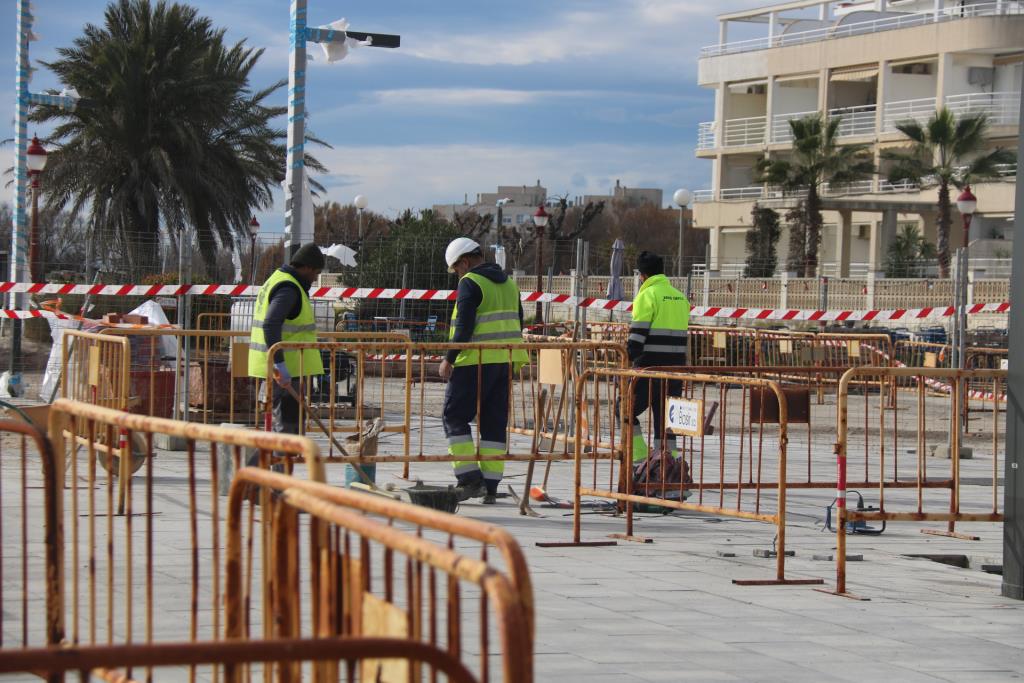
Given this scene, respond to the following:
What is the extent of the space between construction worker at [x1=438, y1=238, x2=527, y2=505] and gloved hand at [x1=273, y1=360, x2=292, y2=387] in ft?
3.70

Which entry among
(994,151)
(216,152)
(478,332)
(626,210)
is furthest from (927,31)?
(478,332)

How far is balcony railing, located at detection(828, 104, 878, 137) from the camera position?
65.6m

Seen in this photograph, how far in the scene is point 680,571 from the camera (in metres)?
8.03

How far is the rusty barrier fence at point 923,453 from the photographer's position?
7.96 metres

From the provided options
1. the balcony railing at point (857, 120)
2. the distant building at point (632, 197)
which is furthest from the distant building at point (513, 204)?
the balcony railing at point (857, 120)

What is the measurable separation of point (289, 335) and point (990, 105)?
186 feet

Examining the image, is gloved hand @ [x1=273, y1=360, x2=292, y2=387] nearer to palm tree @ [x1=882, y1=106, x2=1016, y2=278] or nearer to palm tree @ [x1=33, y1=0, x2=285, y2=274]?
palm tree @ [x1=33, y1=0, x2=285, y2=274]

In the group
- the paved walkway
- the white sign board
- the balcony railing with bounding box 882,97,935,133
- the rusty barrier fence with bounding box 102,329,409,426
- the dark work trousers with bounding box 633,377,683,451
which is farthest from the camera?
the balcony railing with bounding box 882,97,935,133

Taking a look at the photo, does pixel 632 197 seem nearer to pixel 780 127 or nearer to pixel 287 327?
pixel 780 127

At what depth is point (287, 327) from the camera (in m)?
10.1

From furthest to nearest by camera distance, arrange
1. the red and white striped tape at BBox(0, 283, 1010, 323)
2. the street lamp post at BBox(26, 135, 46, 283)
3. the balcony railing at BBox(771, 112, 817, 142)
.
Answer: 1. the balcony railing at BBox(771, 112, 817, 142)
2. the street lamp post at BBox(26, 135, 46, 283)
3. the red and white striped tape at BBox(0, 283, 1010, 323)

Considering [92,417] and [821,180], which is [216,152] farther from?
[92,417]

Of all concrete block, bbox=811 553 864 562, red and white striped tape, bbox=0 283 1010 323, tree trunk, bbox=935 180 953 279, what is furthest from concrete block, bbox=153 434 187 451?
tree trunk, bbox=935 180 953 279

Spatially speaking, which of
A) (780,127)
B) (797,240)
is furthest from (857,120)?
(797,240)
